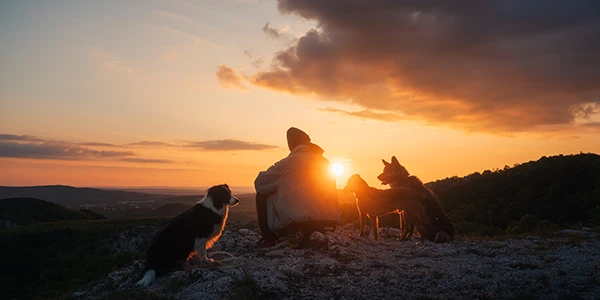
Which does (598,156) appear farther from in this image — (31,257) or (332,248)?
(31,257)

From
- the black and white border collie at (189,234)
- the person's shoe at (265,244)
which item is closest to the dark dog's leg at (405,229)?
the person's shoe at (265,244)

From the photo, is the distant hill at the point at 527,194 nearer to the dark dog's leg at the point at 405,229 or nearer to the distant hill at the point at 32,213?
the dark dog's leg at the point at 405,229

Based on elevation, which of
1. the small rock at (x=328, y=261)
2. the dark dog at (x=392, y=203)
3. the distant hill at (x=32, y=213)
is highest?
the dark dog at (x=392, y=203)

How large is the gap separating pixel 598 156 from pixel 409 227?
1882 cm

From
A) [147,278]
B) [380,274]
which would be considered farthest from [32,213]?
[380,274]

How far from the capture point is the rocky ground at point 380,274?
236 inches

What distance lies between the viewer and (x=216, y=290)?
626cm

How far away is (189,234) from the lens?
7930 mm

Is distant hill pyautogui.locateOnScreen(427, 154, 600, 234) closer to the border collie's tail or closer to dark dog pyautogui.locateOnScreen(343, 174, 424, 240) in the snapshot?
dark dog pyautogui.locateOnScreen(343, 174, 424, 240)

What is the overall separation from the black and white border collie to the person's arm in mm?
704

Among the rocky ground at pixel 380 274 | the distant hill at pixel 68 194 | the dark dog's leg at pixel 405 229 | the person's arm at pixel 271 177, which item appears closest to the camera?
the rocky ground at pixel 380 274

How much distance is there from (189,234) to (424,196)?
6.62 metres

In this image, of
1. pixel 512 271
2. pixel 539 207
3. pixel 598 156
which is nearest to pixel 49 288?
pixel 512 271

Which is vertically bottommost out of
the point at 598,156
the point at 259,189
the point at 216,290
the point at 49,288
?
the point at 49,288
